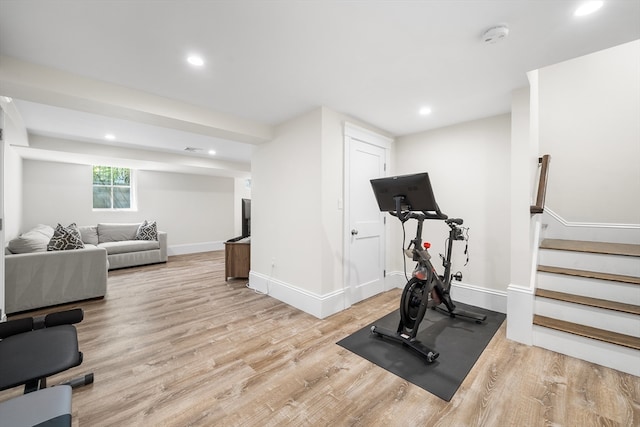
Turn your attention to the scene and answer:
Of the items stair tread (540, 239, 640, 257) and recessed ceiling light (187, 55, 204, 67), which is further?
stair tread (540, 239, 640, 257)

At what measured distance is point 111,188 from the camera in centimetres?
612

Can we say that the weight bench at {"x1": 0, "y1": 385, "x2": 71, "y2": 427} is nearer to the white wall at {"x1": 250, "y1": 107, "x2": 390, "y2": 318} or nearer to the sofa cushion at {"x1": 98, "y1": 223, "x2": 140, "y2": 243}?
the white wall at {"x1": 250, "y1": 107, "x2": 390, "y2": 318}

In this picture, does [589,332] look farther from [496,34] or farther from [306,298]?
[306,298]

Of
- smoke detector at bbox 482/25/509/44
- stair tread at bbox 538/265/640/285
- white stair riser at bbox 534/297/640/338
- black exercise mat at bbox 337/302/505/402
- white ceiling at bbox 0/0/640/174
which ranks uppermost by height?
white ceiling at bbox 0/0/640/174

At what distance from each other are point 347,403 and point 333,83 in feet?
8.33

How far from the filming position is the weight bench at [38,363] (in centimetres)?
101

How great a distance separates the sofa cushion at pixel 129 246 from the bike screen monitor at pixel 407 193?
5.32 m

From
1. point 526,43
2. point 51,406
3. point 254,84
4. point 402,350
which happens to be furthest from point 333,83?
point 51,406

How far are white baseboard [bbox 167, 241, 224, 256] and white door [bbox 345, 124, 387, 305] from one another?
18.2 feet

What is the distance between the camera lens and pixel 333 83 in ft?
7.74

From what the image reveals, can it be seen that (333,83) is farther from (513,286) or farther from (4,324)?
(4,324)

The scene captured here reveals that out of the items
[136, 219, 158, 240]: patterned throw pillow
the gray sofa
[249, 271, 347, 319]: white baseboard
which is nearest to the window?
[136, 219, 158, 240]: patterned throw pillow

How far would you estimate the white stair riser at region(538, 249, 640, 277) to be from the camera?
7.61ft

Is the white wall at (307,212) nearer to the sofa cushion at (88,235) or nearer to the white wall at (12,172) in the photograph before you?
the white wall at (12,172)
